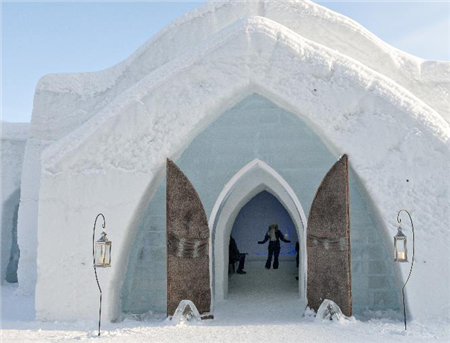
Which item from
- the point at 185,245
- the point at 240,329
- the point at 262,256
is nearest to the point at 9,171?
the point at 185,245

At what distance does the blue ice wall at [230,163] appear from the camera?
6.80 m

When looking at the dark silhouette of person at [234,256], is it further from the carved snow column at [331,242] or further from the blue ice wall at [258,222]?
the carved snow column at [331,242]

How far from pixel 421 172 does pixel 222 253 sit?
3722mm

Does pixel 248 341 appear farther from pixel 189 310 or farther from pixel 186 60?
pixel 186 60

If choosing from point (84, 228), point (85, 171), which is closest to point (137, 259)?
point (84, 228)

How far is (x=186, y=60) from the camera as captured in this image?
6969 millimetres

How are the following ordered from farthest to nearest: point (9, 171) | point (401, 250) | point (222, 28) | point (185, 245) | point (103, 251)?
point (9, 171), point (222, 28), point (185, 245), point (103, 251), point (401, 250)

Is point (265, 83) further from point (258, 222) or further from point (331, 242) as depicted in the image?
point (258, 222)

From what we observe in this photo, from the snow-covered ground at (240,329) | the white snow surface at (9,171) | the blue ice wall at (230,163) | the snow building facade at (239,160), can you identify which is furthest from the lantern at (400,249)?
the white snow surface at (9,171)

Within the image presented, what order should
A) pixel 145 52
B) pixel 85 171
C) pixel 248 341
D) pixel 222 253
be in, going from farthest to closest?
pixel 145 52, pixel 222 253, pixel 85 171, pixel 248 341

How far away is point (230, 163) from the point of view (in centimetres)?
689

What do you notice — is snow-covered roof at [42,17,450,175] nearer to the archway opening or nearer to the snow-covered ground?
the snow-covered ground

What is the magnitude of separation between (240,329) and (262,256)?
25.0 ft

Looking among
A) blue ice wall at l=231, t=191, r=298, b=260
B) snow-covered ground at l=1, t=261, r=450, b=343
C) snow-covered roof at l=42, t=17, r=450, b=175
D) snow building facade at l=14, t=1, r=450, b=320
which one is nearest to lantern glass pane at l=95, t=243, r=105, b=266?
snow building facade at l=14, t=1, r=450, b=320
